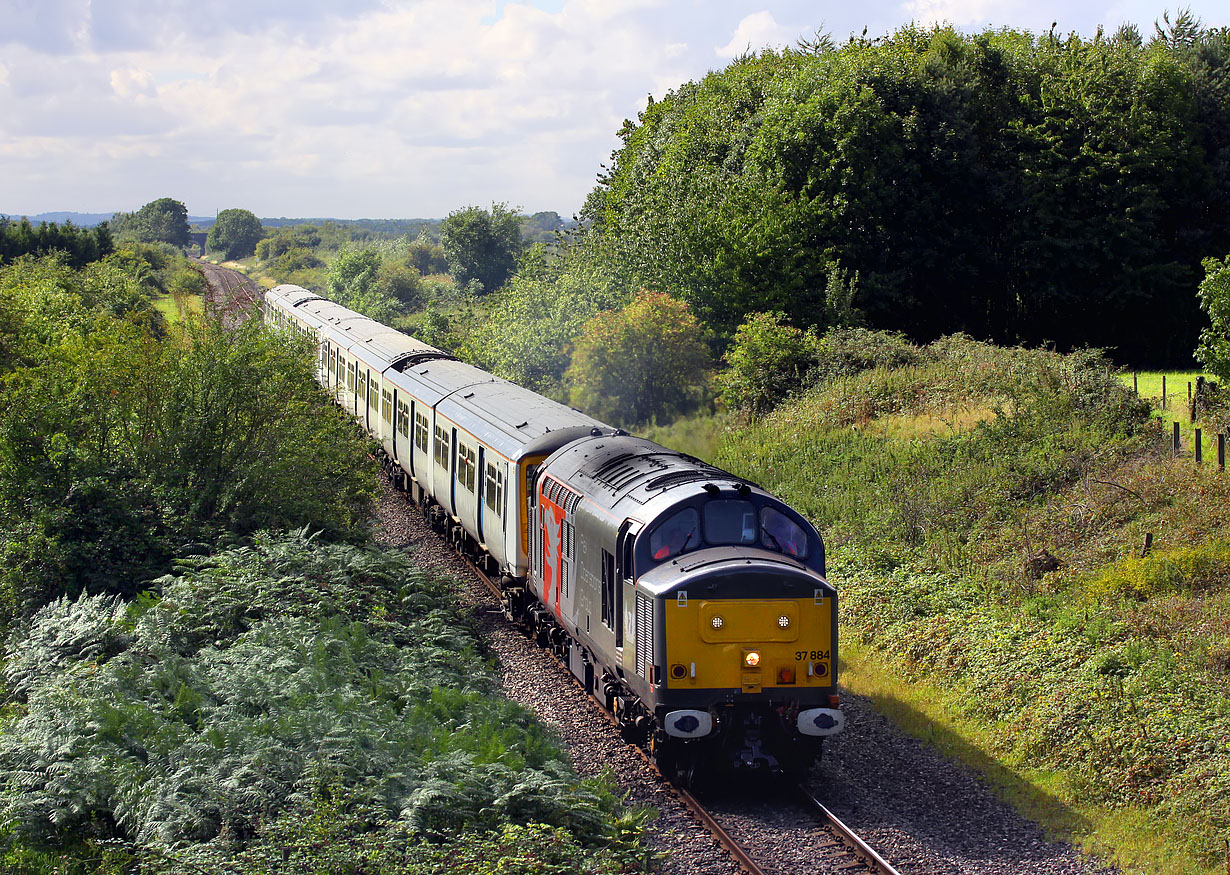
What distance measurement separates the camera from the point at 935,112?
36.4 m

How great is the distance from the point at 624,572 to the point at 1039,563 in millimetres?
8849

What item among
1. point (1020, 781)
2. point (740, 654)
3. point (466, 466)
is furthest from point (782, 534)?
point (466, 466)

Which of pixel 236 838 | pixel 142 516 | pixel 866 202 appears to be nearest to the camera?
pixel 236 838

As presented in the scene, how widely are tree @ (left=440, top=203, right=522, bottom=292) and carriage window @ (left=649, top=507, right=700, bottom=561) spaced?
255 ft

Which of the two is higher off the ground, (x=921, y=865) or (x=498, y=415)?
(x=498, y=415)

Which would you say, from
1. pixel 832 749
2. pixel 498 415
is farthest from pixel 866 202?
pixel 832 749

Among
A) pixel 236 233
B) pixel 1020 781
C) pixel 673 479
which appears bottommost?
pixel 1020 781

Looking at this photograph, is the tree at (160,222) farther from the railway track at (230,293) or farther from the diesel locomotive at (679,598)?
the diesel locomotive at (679,598)

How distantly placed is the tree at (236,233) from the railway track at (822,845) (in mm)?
182089

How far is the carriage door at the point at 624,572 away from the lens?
11609 millimetres

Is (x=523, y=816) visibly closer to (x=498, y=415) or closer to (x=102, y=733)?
(x=102, y=733)

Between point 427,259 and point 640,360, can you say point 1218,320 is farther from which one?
point 427,259

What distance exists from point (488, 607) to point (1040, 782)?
989 centimetres

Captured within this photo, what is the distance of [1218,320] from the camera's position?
2077 cm
